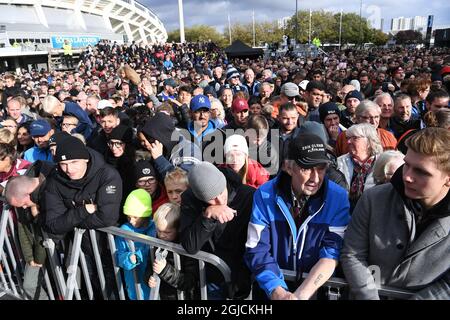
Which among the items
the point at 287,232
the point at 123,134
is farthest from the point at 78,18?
the point at 287,232

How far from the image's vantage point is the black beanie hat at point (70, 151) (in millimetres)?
2613

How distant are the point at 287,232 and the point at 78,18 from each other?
214 ft

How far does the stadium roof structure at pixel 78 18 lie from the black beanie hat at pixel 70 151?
45.4 m

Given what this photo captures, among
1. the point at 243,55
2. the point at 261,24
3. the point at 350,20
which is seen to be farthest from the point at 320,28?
the point at 243,55

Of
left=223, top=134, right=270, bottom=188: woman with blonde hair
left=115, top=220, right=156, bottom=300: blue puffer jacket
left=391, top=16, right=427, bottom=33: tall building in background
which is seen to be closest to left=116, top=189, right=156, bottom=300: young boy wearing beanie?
left=115, top=220, right=156, bottom=300: blue puffer jacket

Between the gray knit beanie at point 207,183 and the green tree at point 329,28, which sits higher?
the green tree at point 329,28

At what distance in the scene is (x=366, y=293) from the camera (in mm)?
1758

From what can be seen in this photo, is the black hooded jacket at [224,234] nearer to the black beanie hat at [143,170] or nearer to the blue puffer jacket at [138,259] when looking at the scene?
the blue puffer jacket at [138,259]

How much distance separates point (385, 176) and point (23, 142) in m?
4.74

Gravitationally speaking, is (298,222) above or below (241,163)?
below

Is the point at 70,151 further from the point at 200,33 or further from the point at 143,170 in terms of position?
the point at 200,33

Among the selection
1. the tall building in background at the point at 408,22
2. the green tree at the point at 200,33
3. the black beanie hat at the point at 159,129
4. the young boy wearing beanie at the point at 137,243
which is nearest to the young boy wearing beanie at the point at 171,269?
the young boy wearing beanie at the point at 137,243

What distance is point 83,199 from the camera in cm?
269

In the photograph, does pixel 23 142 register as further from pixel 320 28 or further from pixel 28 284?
pixel 320 28
